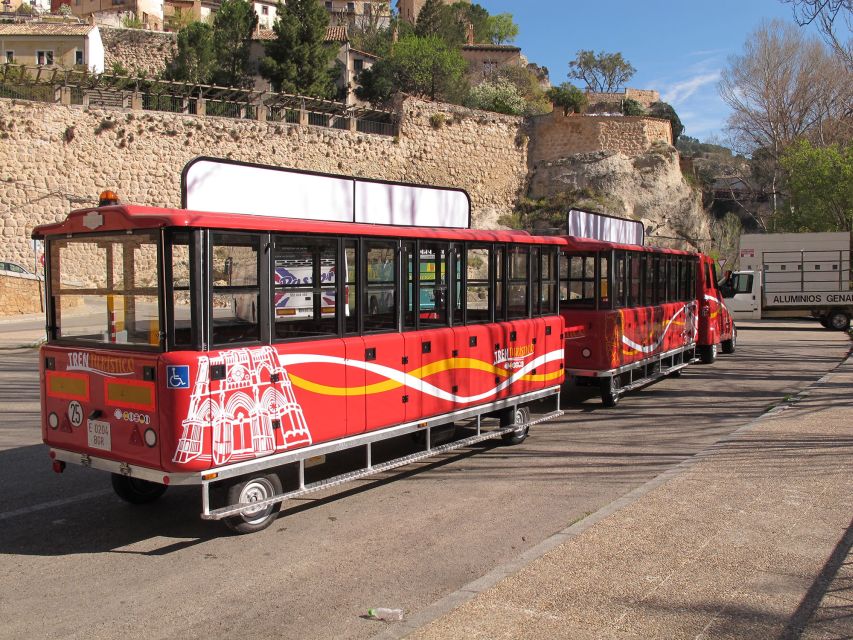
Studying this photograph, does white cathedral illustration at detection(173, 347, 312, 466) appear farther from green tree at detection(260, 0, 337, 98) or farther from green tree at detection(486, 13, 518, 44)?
green tree at detection(486, 13, 518, 44)

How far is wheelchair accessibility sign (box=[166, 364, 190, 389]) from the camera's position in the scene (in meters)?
5.96

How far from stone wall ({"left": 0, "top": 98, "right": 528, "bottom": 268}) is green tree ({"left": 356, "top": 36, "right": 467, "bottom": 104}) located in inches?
306

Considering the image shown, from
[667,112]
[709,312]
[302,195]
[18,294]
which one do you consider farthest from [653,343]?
[667,112]

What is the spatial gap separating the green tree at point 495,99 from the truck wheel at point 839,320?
3838cm

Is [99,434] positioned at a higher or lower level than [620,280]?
lower

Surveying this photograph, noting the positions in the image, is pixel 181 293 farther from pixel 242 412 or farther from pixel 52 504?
pixel 52 504

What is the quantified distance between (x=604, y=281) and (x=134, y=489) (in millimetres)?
8034

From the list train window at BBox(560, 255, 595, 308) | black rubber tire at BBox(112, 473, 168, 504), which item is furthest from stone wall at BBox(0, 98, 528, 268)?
black rubber tire at BBox(112, 473, 168, 504)

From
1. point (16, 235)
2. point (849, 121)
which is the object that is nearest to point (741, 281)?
point (849, 121)

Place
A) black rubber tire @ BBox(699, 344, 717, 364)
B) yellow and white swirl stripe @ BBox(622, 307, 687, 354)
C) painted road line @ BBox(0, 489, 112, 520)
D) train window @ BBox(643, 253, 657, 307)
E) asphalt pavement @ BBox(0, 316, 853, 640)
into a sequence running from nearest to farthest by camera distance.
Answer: asphalt pavement @ BBox(0, 316, 853, 640)
painted road line @ BBox(0, 489, 112, 520)
yellow and white swirl stripe @ BBox(622, 307, 687, 354)
train window @ BBox(643, 253, 657, 307)
black rubber tire @ BBox(699, 344, 717, 364)

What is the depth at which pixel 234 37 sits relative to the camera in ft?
197

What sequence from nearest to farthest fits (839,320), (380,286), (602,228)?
(380,286)
(602,228)
(839,320)

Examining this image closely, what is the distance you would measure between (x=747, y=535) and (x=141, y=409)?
472 cm

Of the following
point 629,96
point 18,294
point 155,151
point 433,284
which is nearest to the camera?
point 433,284
